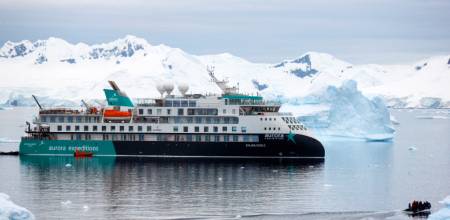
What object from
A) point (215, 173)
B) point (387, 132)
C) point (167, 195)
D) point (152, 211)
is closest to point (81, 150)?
point (215, 173)

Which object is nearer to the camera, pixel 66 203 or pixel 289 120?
pixel 66 203

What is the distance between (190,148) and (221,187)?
15762mm

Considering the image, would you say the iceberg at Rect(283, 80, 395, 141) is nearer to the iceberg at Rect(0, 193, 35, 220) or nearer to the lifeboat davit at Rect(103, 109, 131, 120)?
the lifeboat davit at Rect(103, 109, 131, 120)

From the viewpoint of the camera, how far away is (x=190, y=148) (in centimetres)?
7031

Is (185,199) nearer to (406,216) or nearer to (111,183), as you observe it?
(111,183)

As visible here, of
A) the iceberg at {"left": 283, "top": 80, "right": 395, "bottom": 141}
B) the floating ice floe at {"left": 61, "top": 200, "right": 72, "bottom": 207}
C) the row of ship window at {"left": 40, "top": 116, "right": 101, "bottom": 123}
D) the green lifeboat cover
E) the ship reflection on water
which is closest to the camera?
the ship reflection on water

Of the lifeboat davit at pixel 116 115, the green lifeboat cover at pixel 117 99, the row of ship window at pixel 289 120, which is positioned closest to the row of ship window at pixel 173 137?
the lifeboat davit at pixel 116 115

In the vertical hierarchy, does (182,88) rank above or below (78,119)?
above

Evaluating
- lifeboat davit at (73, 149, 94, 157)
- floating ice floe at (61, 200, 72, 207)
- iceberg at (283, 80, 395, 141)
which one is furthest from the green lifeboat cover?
Result: iceberg at (283, 80, 395, 141)

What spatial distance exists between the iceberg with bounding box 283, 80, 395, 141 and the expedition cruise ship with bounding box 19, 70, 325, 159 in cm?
2803

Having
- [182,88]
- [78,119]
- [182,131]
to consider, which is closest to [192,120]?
[182,131]

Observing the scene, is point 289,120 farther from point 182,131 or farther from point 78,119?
point 78,119

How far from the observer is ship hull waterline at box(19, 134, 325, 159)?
6938cm

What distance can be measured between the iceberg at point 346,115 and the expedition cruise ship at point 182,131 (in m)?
28.0
